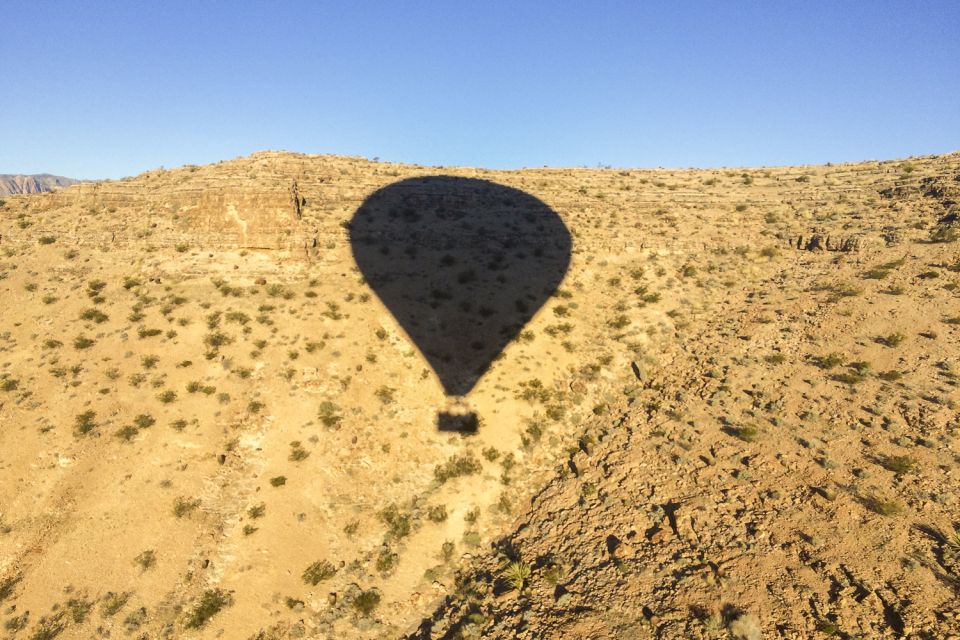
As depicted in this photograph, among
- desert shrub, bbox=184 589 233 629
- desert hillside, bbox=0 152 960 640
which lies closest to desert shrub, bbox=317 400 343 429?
desert hillside, bbox=0 152 960 640

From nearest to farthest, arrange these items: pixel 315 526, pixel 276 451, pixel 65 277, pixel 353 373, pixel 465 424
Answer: pixel 315 526
pixel 276 451
pixel 465 424
pixel 353 373
pixel 65 277

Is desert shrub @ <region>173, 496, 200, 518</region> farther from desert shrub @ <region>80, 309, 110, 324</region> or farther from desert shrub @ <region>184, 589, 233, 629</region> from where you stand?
desert shrub @ <region>80, 309, 110, 324</region>

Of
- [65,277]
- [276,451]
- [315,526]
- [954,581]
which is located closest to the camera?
[954,581]

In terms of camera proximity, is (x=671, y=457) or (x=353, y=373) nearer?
(x=671, y=457)

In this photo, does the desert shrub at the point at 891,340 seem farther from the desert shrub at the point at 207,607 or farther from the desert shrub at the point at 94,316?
the desert shrub at the point at 94,316

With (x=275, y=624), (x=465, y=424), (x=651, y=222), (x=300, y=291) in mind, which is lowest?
(x=275, y=624)

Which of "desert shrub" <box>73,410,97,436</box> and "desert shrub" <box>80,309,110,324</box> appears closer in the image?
"desert shrub" <box>73,410,97,436</box>

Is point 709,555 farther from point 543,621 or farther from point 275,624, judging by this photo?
point 275,624

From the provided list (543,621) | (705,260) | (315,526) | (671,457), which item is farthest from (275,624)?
(705,260)

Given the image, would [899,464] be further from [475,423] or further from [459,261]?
[459,261]
